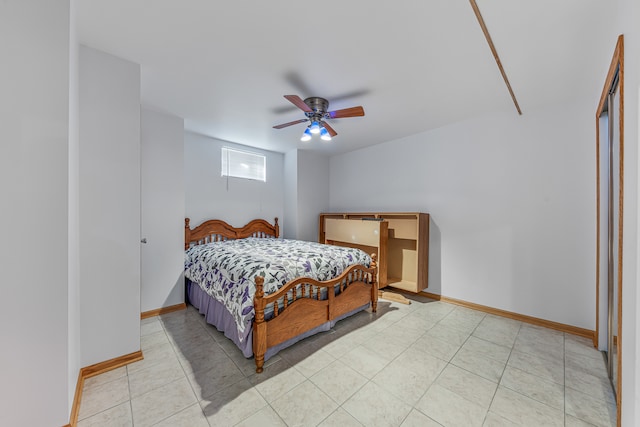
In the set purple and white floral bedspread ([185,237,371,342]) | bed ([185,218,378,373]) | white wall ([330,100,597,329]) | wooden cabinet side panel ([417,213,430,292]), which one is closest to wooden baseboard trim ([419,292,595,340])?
white wall ([330,100,597,329])

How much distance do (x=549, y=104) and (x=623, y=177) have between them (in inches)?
78.9

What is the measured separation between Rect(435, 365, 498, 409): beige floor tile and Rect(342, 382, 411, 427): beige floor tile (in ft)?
1.43

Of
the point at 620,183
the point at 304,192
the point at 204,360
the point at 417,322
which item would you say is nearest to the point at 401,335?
the point at 417,322

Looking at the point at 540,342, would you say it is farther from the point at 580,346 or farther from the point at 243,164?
the point at 243,164

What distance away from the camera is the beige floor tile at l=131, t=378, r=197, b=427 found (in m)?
1.48

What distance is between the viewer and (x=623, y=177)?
4.15 feet

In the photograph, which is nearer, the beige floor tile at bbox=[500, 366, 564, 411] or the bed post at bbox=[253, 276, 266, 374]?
the beige floor tile at bbox=[500, 366, 564, 411]

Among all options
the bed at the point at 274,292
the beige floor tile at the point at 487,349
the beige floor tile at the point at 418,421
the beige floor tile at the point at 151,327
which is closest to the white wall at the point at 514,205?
the beige floor tile at the point at 487,349

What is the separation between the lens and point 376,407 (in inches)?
61.9

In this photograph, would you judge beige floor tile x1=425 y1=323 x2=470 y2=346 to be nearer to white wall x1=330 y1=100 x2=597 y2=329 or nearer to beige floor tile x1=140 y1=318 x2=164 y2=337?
white wall x1=330 y1=100 x2=597 y2=329

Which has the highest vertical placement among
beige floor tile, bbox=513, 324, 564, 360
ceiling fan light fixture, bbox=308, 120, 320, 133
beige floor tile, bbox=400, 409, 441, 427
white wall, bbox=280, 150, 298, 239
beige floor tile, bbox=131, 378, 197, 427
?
ceiling fan light fixture, bbox=308, 120, 320, 133

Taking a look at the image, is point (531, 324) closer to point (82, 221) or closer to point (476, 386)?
point (476, 386)

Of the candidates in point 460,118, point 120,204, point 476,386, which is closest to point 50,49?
point 120,204

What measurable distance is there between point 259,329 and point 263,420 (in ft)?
1.91
